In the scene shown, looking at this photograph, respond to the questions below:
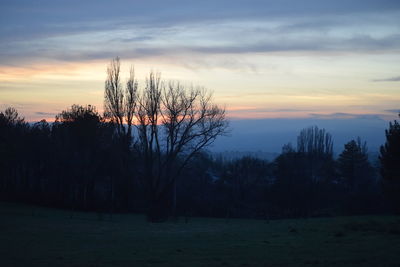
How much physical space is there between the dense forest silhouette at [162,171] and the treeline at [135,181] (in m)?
0.15

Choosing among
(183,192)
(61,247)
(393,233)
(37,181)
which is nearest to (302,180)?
(183,192)

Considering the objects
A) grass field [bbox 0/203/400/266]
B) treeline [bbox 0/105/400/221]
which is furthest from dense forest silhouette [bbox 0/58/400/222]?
grass field [bbox 0/203/400/266]

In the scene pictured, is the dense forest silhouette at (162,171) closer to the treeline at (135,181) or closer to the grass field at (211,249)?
the treeline at (135,181)

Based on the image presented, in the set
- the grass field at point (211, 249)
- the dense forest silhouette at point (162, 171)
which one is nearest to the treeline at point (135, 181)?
the dense forest silhouette at point (162, 171)

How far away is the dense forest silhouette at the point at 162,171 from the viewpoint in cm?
3853

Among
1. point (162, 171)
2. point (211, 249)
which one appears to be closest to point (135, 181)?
point (162, 171)

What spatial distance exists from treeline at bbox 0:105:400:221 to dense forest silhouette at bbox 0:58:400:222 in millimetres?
148

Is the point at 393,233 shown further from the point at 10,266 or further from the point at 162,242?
the point at 10,266

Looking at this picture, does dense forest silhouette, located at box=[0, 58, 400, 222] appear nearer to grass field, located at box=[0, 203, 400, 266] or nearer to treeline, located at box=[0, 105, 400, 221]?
treeline, located at box=[0, 105, 400, 221]

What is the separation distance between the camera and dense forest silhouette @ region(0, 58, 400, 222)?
126ft

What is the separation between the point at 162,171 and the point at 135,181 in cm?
1261

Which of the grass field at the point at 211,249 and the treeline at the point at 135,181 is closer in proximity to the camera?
the grass field at the point at 211,249

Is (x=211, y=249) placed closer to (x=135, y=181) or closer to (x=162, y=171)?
(x=162, y=171)

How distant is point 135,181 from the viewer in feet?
165
